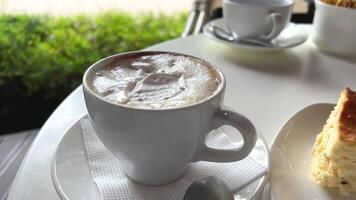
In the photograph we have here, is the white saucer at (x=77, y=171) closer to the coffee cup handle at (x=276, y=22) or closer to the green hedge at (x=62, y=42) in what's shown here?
the coffee cup handle at (x=276, y=22)

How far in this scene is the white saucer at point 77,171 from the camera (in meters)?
0.45

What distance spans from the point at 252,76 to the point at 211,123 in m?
0.34

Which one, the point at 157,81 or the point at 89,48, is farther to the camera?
the point at 89,48

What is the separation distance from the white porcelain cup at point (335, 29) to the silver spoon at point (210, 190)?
47 centimetres

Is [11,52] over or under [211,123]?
under

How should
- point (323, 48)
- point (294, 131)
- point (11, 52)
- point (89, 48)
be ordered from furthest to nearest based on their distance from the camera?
point (89, 48)
point (11, 52)
point (323, 48)
point (294, 131)

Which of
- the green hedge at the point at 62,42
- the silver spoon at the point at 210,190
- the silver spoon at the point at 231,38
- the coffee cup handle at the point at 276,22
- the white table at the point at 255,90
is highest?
the coffee cup handle at the point at 276,22

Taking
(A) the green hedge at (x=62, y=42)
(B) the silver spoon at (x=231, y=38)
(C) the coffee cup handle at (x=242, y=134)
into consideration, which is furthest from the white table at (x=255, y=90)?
(A) the green hedge at (x=62, y=42)

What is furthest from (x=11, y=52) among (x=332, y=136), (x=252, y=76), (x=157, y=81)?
(x=332, y=136)

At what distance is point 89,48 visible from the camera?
175cm

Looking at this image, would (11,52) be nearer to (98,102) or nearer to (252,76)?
(252,76)

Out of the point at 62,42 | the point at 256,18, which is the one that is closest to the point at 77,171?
the point at 256,18

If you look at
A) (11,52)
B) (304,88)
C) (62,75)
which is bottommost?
(62,75)

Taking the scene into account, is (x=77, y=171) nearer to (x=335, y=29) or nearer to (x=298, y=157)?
(x=298, y=157)
